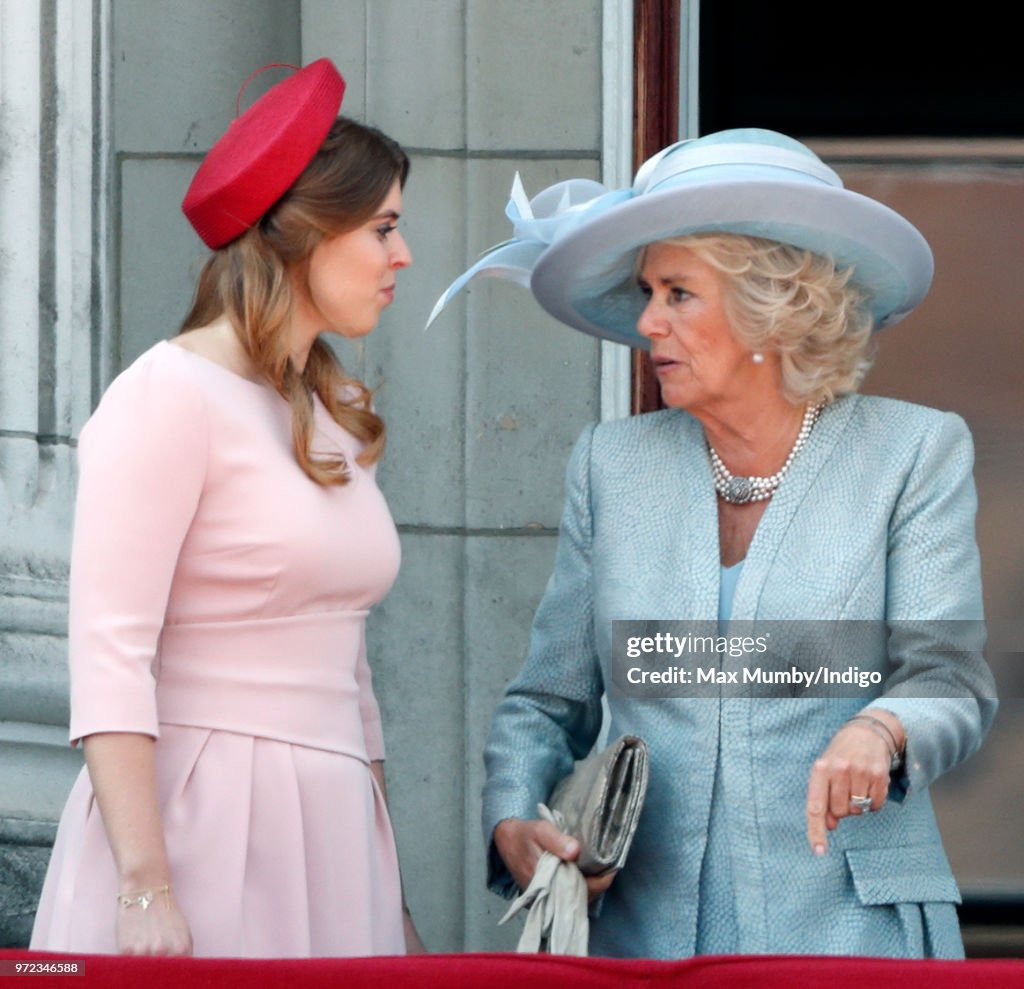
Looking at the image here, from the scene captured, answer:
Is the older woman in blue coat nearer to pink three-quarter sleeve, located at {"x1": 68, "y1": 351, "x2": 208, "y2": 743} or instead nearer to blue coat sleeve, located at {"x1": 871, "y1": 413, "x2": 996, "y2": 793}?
blue coat sleeve, located at {"x1": 871, "y1": 413, "x2": 996, "y2": 793}

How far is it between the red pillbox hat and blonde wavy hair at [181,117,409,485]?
0.07ft

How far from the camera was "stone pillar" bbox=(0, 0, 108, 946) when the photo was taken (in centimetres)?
370

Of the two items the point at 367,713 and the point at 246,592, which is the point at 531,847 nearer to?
the point at 367,713

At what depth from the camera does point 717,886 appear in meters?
2.43

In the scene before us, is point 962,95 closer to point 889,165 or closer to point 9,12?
Answer: point 889,165

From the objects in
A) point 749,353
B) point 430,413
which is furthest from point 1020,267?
point 749,353

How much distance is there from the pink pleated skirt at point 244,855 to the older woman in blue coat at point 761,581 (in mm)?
249

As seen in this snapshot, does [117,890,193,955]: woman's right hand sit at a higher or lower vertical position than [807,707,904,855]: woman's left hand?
lower

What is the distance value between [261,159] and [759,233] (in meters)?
0.70

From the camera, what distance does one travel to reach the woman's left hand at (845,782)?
7.09ft

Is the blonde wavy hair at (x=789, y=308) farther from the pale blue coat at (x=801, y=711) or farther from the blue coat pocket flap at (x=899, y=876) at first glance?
the blue coat pocket flap at (x=899, y=876)

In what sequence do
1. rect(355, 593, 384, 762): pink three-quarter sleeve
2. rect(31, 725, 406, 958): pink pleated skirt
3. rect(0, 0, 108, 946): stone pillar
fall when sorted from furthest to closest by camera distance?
1. rect(0, 0, 108, 946): stone pillar
2. rect(355, 593, 384, 762): pink three-quarter sleeve
3. rect(31, 725, 406, 958): pink pleated skirt

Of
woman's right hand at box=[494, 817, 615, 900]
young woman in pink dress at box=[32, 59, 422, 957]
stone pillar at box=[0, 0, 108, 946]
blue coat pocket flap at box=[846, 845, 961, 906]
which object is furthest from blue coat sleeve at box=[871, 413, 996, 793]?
stone pillar at box=[0, 0, 108, 946]

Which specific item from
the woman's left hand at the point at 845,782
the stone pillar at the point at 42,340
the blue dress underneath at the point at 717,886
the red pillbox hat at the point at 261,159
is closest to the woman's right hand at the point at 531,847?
the blue dress underneath at the point at 717,886
